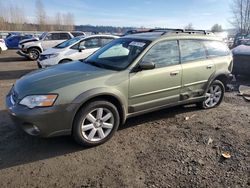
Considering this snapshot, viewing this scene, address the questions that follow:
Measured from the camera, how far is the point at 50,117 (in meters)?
3.33

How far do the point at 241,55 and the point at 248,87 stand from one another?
1338 millimetres

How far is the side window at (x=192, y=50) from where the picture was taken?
4.75 meters

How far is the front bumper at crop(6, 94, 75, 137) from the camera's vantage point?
A: 10.8ft

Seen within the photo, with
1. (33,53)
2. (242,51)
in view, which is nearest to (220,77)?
(242,51)

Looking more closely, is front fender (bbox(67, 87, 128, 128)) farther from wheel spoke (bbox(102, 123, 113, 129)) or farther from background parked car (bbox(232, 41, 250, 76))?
background parked car (bbox(232, 41, 250, 76))

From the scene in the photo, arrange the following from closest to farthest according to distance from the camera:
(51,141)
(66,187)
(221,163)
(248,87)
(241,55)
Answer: (66,187) → (221,163) → (51,141) → (248,87) → (241,55)

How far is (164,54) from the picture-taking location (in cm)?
448

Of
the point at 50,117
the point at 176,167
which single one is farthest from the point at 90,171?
the point at 176,167

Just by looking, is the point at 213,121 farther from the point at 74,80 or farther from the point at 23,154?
the point at 23,154

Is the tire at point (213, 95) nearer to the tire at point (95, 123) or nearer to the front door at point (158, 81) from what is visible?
the front door at point (158, 81)

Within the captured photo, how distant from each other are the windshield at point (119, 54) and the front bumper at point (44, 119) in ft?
3.95

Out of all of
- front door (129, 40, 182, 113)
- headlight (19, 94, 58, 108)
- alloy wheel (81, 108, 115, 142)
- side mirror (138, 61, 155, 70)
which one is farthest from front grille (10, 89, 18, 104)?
side mirror (138, 61, 155, 70)

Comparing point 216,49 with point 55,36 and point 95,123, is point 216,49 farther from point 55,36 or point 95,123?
point 55,36

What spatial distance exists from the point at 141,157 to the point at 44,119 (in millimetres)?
1468
